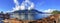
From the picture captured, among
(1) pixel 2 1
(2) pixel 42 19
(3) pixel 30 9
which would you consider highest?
(1) pixel 2 1

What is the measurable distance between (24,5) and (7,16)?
2.05 ft

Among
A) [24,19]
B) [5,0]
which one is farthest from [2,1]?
[24,19]

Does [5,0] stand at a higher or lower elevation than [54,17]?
higher

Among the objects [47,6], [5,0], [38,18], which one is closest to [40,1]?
[47,6]

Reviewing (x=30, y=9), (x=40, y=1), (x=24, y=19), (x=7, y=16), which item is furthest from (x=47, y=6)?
(x=7, y=16)

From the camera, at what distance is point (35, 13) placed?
4.00 meters

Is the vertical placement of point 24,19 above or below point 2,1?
below

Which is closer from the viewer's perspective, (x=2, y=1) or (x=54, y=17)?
(x=54, y=17)

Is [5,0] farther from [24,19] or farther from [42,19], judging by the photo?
[42,19]

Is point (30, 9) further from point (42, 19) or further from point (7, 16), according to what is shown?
point (7, 16)

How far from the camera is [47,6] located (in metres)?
4.02

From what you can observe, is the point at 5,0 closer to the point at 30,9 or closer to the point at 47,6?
the point at 30,9

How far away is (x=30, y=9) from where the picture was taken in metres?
4.03

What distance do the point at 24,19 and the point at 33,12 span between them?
0.35m
